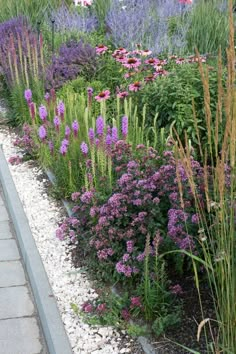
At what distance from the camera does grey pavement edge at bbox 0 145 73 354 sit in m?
3.16

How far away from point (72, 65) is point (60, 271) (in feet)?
9.92

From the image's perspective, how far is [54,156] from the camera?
4809 millimetres

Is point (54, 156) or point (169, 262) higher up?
point (54, 156)

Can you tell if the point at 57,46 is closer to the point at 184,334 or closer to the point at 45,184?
the point at 45,184

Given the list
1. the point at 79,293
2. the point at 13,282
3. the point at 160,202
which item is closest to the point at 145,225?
the point at 160,202

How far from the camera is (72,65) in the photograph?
626 centimetres

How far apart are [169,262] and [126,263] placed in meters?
0.34

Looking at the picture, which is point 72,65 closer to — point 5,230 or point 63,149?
point 63,149

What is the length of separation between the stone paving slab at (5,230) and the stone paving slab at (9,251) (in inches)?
3.0

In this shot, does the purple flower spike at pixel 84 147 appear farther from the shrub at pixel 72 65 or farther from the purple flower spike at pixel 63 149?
the shrub at pixel 72 65

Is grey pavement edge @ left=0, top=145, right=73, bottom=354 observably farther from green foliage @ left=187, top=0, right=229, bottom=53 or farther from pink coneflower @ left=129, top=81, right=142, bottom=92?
green foliage @ left=187, top=0, right=229, bottom=53

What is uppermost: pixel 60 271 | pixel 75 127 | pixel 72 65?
pixel 72 65

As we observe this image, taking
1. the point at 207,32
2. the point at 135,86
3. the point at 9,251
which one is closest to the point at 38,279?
the point at 9,251

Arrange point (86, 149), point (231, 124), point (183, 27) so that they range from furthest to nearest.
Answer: point (183, 27), point (86, 149), point (231, 124)
